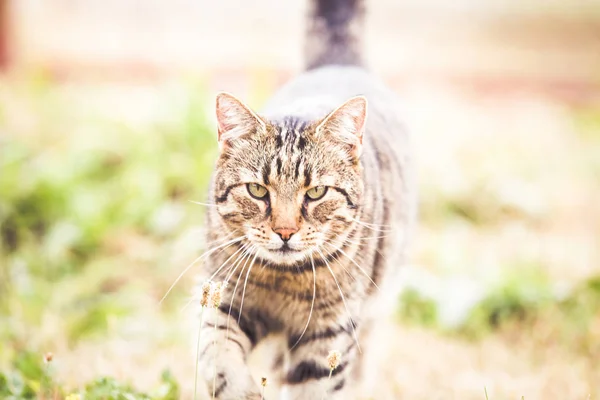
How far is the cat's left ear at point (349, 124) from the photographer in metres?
1.78

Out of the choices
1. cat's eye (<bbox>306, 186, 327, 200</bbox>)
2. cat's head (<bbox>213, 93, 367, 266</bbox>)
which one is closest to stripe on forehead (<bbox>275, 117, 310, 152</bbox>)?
cat's head (<bbox>213, 93, 367, 266</bbox>)

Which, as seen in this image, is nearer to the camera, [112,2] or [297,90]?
[297,90]

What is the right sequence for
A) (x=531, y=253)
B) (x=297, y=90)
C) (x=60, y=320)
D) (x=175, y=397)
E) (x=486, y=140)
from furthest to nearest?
(x=486, y=140) → (x=531, y=253) → (x=60, y=320) → (x=297, y=90) → (x=175, y=397)

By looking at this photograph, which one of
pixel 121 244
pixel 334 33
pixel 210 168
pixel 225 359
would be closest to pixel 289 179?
pixel 225 359

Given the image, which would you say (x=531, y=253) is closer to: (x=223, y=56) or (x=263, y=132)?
(x=263, y=132)

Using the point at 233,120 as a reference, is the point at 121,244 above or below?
below

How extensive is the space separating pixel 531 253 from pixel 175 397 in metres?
2.29

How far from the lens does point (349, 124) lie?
1817 millimetres

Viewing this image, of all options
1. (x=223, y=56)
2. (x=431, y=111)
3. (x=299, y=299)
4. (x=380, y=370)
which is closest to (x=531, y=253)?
(x=380, y=370)

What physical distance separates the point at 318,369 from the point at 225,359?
0.89ft

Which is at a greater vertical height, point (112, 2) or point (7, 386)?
point (112, 2)

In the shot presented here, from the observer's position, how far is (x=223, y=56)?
230 inches

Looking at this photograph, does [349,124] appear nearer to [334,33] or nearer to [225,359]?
[225,359]

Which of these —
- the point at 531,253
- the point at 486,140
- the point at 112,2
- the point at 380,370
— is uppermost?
the point at 112,2
